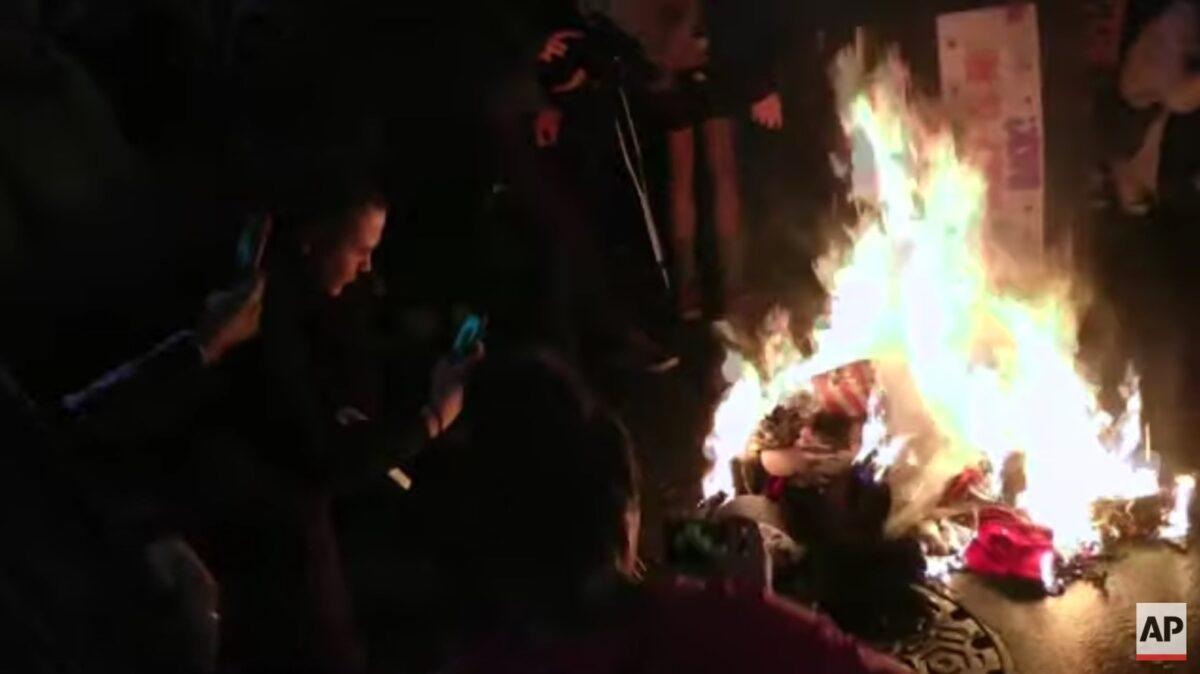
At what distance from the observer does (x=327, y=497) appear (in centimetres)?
243

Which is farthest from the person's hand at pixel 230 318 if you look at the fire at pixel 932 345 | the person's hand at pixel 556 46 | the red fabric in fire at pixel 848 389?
the red fabric in fire at pixel 848 389

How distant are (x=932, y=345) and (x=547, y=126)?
42.3 inches

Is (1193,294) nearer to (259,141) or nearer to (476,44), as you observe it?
(476,44)

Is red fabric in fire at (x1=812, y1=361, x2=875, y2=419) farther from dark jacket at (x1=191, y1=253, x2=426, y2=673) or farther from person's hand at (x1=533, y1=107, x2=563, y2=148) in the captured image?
dark jacket at (x1=191, y1=253, x2=426, y2=673)

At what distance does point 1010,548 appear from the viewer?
2918 mm

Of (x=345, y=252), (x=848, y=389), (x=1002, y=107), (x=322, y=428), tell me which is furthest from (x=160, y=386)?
(x=1002, y=107)

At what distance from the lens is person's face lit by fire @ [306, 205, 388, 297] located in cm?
253

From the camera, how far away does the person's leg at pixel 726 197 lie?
3.07 meters

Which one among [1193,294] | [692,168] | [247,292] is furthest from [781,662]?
[1193,294]

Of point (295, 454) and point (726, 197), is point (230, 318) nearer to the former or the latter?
point (295, 454)

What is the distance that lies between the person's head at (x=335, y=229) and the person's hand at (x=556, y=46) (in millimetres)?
507

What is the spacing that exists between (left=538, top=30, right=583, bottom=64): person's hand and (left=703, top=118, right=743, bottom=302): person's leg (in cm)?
36

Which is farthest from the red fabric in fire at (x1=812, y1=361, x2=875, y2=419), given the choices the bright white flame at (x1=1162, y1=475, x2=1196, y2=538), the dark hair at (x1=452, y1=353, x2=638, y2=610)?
the dark hair at (x1=452, y1=353, x2=638, y2=610)

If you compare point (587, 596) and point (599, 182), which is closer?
point (587, 596)
